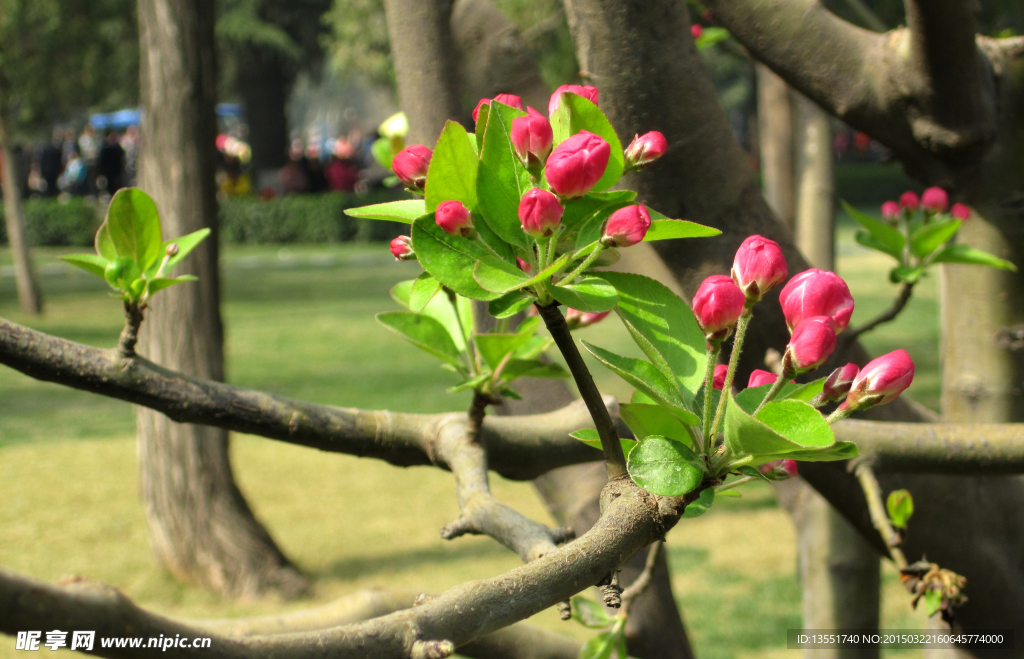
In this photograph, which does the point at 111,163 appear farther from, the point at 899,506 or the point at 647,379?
the point at 647,379

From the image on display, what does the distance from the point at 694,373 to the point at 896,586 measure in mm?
4653

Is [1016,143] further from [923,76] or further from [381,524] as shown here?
[381,524]

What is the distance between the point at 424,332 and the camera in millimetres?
1238

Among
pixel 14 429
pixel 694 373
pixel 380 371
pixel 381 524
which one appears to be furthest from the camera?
pixel 380 371

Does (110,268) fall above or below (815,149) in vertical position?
below

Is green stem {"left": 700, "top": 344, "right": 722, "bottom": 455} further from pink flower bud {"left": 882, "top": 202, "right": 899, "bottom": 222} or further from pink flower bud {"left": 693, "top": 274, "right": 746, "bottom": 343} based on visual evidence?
pink flower bud {"left": 882, "top": 202, "right": 899, "bottom": 222}

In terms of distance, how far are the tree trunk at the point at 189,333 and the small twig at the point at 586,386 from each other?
3.81 meters

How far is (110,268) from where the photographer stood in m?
1.15

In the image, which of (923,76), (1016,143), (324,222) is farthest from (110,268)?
(324,222)

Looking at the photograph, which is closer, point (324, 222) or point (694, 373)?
point (694, 373)

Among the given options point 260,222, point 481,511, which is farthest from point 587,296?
point 260,222

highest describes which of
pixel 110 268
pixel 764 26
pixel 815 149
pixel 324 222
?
pixel 324 222

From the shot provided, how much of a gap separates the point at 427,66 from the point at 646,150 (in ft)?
4.16

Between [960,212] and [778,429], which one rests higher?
[960,212]
